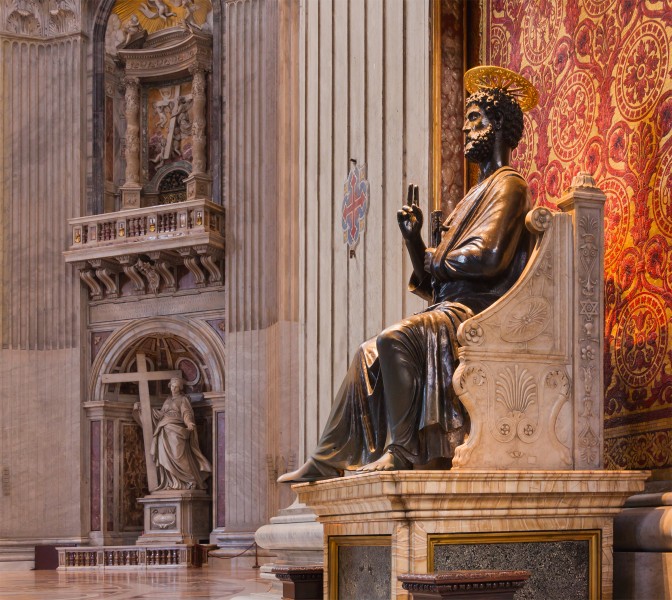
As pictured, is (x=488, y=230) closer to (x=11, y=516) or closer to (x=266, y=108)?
(x=266, y=108)

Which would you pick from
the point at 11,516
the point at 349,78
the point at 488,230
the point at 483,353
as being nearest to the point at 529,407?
the point at 483,353

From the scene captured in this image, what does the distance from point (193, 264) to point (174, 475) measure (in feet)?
10.6

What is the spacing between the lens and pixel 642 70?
4973 mm

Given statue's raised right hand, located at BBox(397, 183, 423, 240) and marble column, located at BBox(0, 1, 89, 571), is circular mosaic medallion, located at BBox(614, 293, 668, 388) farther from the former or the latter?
marble column, located at BBox(0, 1, 89, 571)

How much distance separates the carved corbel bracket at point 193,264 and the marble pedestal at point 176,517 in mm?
3226

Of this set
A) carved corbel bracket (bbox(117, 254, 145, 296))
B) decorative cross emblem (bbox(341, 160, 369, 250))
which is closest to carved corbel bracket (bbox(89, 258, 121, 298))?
carved corbel bracket (bbox(117, 254, 145, 296))

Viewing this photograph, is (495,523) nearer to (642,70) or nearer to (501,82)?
(501,82)

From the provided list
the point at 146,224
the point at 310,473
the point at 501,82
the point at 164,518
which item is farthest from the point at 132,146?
the point at 310,473

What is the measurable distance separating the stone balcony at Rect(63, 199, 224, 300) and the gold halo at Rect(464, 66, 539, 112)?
1239cm

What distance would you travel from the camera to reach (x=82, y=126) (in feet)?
62.4

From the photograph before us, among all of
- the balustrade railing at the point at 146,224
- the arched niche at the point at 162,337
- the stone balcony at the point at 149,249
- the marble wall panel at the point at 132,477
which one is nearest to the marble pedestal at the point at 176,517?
the marble wall panel at the point at 132,477

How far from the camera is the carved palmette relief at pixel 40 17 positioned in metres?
19.0

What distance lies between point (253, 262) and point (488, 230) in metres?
12.9

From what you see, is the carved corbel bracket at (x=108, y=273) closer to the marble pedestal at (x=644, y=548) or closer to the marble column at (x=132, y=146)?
the marble column at (x=132, y=146)
